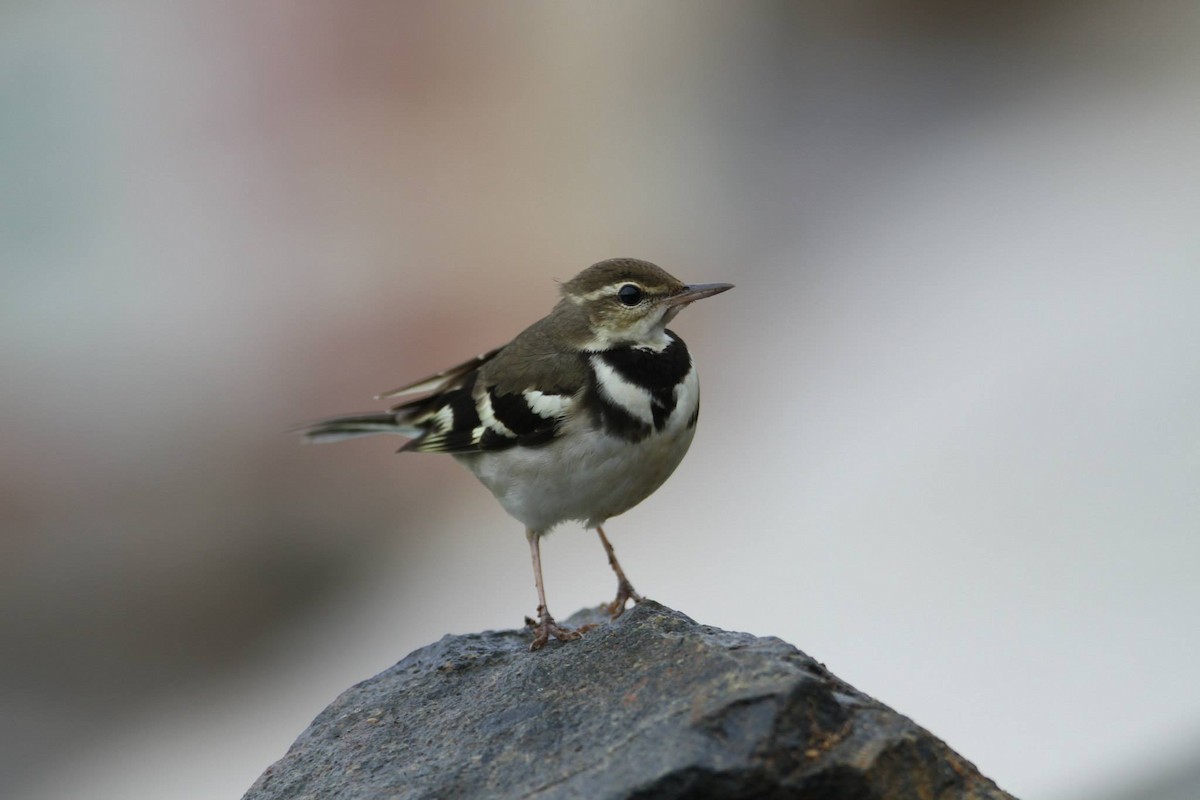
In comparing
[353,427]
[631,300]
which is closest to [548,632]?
[631,300]

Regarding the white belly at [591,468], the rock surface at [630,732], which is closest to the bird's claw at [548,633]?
the rock surface at [630,732]

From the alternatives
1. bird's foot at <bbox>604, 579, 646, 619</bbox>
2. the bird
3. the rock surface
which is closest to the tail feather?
the bird

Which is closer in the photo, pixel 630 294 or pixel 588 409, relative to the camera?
pixel 588 409

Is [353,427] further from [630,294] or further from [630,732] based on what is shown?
[630,732]

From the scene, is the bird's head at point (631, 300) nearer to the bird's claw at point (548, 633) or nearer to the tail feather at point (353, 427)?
the bird's claw at point (548, 633)

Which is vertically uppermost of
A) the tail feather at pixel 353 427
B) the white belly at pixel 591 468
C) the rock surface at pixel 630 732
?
the tail feather at pixel 353 427

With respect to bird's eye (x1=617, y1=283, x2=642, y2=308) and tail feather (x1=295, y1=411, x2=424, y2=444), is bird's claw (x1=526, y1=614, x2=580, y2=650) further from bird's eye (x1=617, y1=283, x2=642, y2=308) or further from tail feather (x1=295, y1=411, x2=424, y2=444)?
tail feather (x1=295, y1=411, x2=424, y2=444)
